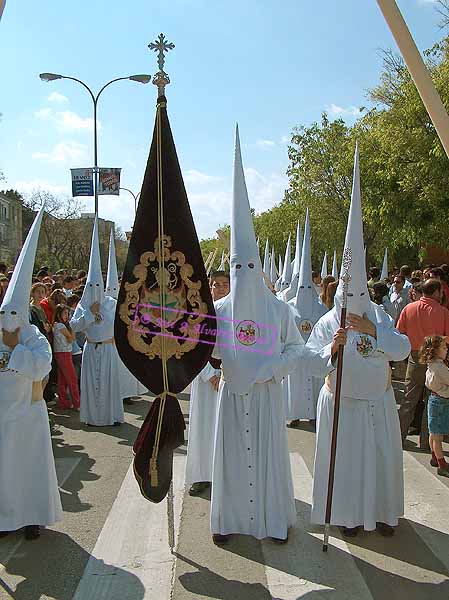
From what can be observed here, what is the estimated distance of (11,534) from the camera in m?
5.45

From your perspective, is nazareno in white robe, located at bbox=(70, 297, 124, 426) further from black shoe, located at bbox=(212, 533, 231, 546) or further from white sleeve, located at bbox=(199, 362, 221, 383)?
black shoe, located at bbox=(212, 533, 231, 546)

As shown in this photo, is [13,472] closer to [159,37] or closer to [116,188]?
[159,37]

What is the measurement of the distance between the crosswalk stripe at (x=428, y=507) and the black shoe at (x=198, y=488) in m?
1.93

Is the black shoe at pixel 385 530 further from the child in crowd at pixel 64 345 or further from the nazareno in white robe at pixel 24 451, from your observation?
the child in crowd at pixel 64 345

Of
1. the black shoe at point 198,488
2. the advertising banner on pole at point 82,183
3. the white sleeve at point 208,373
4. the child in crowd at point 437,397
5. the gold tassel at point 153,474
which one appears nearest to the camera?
the gold tassel at point 153,474

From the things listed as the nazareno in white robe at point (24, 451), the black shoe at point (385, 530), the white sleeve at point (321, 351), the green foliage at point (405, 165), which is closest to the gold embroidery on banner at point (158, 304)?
the nazareno in white robe at point (24, 451)

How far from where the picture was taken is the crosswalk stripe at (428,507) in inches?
208

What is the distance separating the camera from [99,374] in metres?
9.87

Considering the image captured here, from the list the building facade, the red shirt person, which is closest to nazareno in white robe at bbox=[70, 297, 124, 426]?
the red shirt person

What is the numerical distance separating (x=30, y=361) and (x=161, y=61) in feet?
8.44

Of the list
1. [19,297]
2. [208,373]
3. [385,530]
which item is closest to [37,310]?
[208,373]

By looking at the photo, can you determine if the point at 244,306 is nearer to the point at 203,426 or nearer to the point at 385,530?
the point at 203,426

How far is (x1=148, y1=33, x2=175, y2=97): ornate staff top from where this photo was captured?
5.08 metres

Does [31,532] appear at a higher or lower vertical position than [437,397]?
lower
